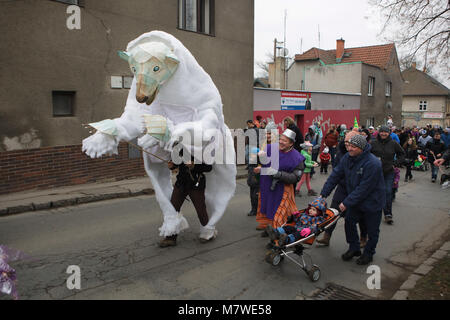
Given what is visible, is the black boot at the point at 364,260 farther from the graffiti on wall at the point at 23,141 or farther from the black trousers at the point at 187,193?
the graffiti on wall at the point at 23,141

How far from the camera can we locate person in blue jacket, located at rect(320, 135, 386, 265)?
5.07 m

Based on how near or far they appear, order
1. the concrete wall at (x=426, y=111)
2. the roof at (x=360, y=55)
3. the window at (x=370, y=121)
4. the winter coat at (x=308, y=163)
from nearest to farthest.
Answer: the winter coat at (x=308, y=163) < the window at (x=370, y=121) < the roof at (x=360, y=55) < the concrete wall at (x=426, y=111)

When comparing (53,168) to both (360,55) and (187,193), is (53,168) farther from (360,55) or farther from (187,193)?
(360,55)

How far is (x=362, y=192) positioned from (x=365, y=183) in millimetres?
127

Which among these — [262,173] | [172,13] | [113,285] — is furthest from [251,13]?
[113,285]

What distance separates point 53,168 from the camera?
902cm

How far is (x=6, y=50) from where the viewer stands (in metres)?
8.13

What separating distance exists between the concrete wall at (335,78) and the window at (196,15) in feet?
50.5

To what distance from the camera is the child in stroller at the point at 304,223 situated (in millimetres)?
4676

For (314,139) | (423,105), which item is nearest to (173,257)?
(314,139)

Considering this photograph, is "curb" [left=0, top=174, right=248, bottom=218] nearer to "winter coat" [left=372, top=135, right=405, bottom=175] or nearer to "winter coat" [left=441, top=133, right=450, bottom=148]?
"winter coat" [left=372, top=135, right=405, bottom=175]

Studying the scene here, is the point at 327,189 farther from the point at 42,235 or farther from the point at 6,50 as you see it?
the point at 6,50

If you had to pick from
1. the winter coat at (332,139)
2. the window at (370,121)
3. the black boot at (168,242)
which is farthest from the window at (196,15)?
the window at (370,121)
